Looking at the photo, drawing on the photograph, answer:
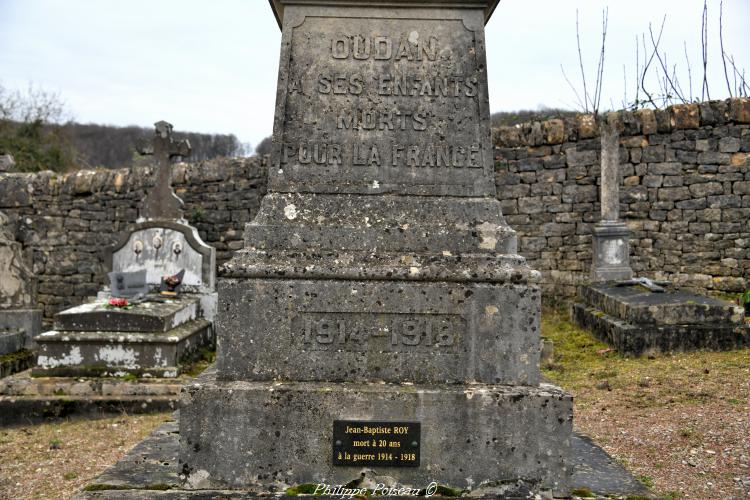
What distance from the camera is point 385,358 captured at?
9.18 feet

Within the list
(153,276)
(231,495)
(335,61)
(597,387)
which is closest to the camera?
(231,495)

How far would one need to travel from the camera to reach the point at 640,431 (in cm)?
493

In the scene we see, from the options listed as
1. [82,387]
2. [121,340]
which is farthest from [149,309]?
[82,387]

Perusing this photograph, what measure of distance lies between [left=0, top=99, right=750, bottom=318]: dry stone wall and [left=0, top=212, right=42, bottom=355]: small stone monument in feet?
10.5

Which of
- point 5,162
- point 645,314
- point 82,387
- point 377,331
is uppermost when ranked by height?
point 5,162

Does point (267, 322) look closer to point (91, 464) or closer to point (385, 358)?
point (385, 358)

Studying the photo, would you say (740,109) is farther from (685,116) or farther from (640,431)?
(640,431)

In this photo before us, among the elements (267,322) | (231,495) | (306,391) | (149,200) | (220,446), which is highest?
(149,200)

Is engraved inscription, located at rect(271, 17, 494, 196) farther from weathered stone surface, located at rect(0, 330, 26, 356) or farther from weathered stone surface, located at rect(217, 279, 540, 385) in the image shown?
weathered stone surface, located at rect(0, 330, 26, 356)

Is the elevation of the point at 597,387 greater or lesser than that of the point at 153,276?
lesser

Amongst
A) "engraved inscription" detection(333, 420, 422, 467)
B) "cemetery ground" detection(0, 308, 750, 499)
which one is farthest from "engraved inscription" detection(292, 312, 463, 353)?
"cemetery ground" detection(0, 308, 750, 499)

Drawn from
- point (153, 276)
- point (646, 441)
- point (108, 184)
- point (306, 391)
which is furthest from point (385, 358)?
point (108, 184)

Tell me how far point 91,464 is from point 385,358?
3.10 m

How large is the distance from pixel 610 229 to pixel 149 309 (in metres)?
6.56
